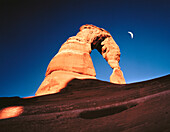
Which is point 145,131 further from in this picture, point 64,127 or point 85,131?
point 64,127

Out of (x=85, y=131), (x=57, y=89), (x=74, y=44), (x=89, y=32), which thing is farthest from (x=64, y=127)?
(x=89, y=32)

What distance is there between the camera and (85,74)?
13.0 metres

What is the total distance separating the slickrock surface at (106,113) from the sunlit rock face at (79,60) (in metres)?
3.80

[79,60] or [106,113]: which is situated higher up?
[79,60]

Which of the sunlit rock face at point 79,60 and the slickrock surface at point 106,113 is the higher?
the sunlit rock face at point 79,60

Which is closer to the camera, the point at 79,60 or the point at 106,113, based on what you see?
the point at 106,113

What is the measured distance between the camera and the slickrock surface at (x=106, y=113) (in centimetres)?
221

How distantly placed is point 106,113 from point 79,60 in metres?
10.2

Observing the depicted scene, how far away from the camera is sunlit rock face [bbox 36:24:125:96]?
1048 cm

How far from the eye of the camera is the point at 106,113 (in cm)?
351

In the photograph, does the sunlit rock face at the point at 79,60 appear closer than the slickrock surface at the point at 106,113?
No

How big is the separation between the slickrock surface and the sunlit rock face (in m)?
3.80

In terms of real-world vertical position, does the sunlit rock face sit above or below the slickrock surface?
above

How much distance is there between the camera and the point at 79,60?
1342 cm
